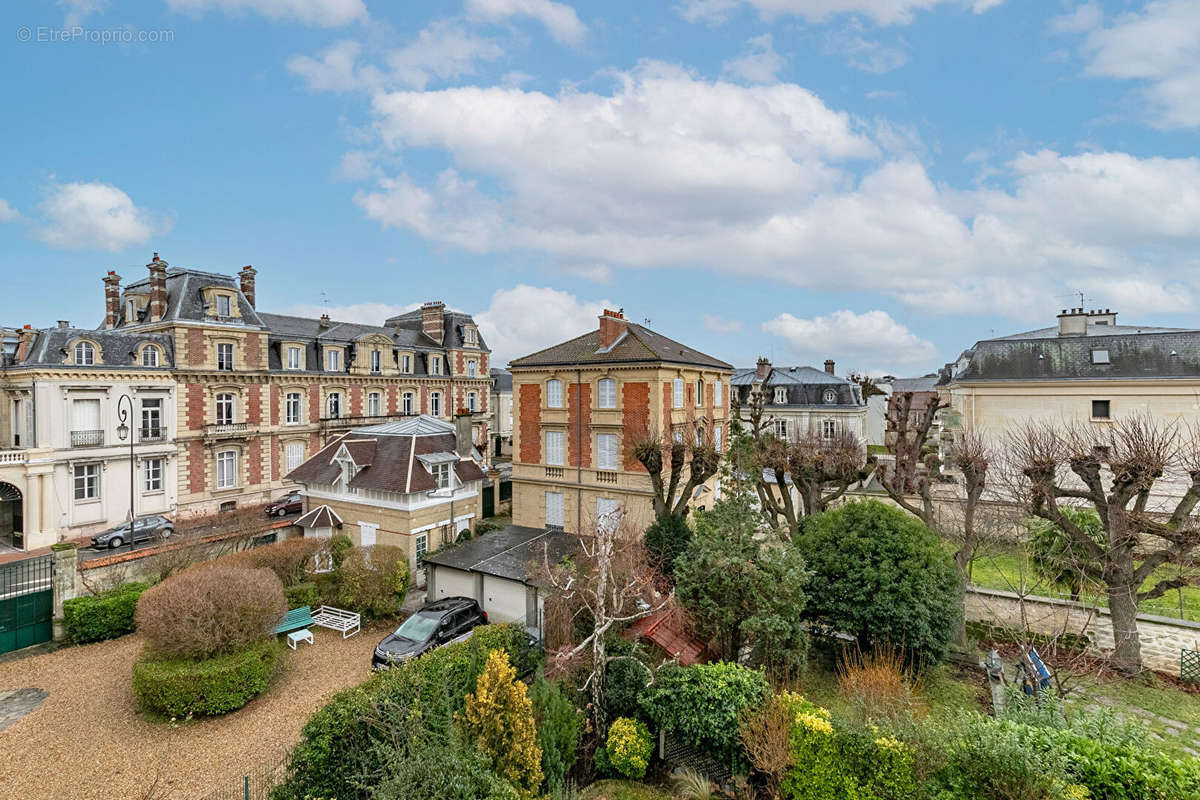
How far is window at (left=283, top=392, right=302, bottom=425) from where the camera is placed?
27.8 m

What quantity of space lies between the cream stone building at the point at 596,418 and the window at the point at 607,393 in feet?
0.12

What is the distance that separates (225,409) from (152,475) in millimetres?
3988

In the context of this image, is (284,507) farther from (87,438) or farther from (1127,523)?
(1127,523)

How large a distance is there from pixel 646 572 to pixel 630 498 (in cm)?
720

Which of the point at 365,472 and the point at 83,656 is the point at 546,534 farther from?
Result: the point at 83,656

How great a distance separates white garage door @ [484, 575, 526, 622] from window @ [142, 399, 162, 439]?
59.6ft

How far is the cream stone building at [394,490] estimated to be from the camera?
17.6 m

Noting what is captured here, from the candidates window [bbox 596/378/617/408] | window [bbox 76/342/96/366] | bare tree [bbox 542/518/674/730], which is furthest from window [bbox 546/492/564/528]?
window [bbox 76/342/96/366]

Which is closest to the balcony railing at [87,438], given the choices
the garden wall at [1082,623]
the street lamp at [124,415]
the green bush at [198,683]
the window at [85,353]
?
the street lamp at [124,415]

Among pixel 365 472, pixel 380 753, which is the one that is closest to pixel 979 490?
pixel 380 753

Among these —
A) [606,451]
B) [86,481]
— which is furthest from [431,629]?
[86,481]

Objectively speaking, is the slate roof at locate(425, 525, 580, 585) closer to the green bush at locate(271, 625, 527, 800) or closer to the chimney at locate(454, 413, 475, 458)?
the chimney at locate(454, 413, 475, 458)

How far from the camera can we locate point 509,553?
1598 cm

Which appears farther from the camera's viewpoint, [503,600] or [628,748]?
[503,600]
